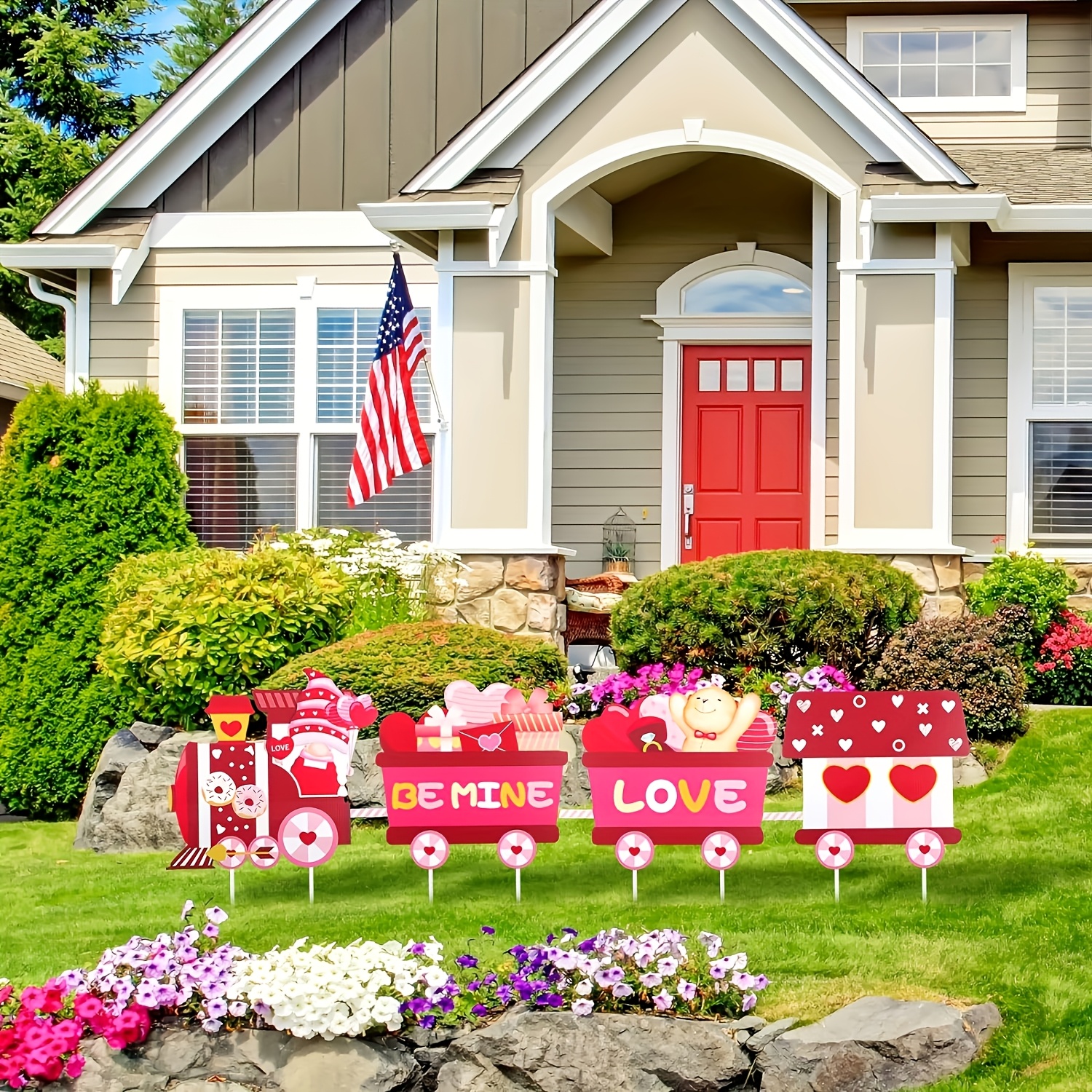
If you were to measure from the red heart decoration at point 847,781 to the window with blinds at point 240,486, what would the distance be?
638 centimetres

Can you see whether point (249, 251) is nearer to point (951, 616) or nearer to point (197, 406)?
point (197, 406)

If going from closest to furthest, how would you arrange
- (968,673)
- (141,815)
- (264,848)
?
(264,848)
(141,815)
(968,673)

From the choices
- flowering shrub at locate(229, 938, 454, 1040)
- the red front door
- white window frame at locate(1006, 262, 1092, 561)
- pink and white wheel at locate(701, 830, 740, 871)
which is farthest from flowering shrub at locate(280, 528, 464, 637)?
flowering shrub at locate(229, 938, 454, 1040)

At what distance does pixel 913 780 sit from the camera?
5918 mm

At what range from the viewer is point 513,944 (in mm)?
5488

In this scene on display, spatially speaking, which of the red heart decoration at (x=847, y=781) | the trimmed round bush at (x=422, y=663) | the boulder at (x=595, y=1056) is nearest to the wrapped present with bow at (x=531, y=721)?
the red heart decoration at (x=847, y=781)

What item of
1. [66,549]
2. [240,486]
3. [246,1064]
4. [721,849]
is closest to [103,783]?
[66,549]

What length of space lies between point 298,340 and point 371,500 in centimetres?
137

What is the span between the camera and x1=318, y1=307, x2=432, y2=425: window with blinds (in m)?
11.4

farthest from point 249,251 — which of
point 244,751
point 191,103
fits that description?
point 244,751

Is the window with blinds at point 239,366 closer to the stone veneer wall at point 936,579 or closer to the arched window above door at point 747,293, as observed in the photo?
the arched window above door at point 747,293

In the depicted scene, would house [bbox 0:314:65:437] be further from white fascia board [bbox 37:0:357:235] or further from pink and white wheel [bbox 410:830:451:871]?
pink and white wheel [bbox 410:830:451:871]

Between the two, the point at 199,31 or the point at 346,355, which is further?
the point at 199,31

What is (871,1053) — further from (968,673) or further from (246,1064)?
(968,673)
